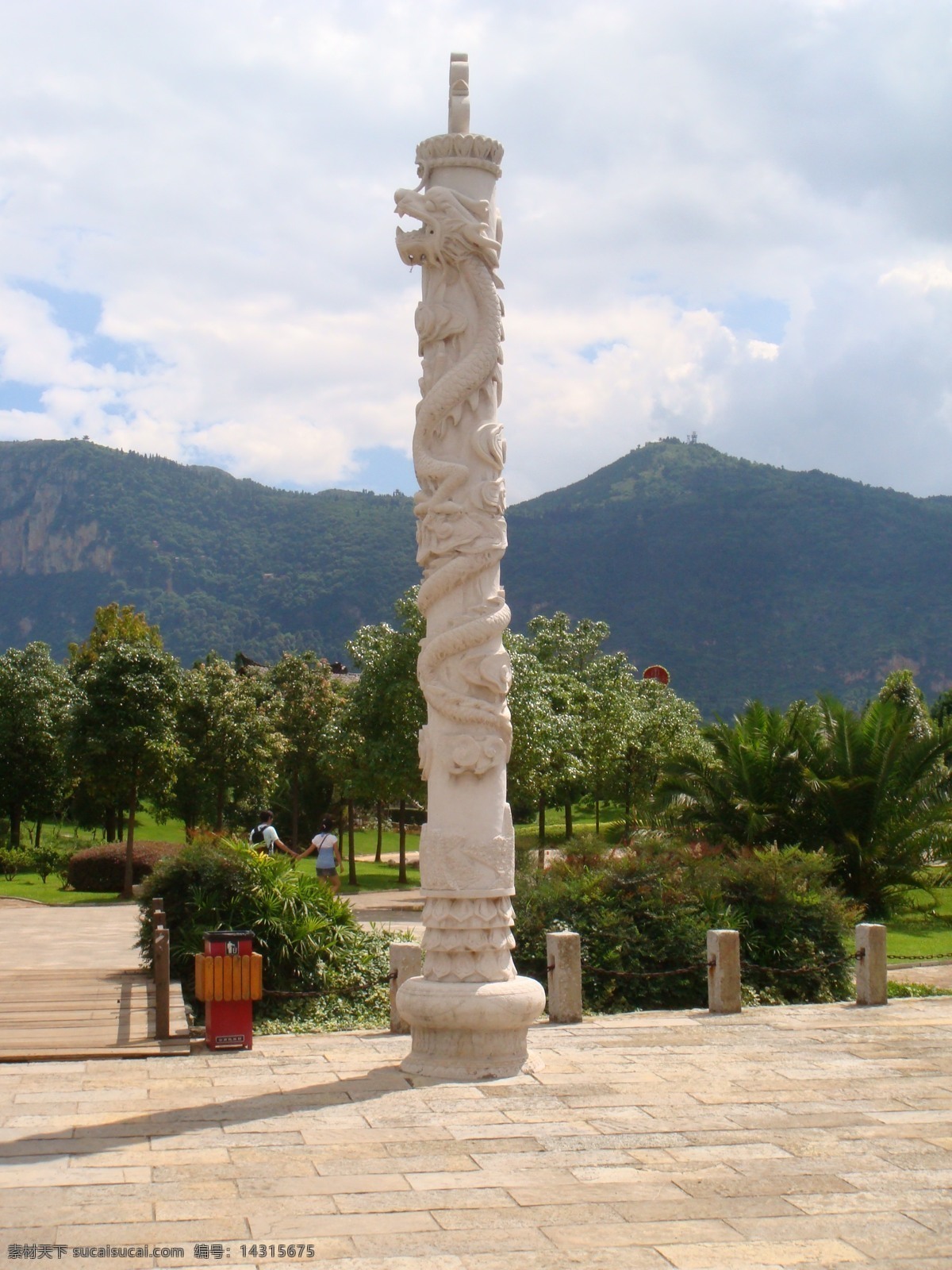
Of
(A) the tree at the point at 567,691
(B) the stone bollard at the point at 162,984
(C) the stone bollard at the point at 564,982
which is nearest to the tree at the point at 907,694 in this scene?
(A) the tree at the point at 567,691

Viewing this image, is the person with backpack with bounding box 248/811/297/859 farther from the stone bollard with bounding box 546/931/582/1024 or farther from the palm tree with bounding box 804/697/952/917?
the palm tree with bounding box 804/697/952/917

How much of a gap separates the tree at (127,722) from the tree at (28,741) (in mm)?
7233

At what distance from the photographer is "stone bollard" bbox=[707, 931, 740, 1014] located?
497 inches

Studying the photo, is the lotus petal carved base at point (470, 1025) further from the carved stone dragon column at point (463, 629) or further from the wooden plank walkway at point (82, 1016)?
the wooden plank walkway at point (82, 1016)

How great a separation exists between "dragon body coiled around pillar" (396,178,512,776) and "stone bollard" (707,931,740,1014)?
4.18m

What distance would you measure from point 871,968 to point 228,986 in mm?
6574

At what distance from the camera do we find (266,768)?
1308 inches

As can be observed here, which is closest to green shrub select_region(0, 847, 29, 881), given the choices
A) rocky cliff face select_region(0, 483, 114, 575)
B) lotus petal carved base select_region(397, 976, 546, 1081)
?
lotus petal carved base select_region(397, 976, 546, 1081)

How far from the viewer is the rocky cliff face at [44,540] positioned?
12900 cm

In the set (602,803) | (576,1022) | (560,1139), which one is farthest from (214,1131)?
(602,803)

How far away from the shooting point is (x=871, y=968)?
42.8ft

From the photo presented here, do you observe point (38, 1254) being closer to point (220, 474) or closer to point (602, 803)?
point (602, 803)

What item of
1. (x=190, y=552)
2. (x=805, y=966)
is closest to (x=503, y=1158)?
(x=805, y=966)

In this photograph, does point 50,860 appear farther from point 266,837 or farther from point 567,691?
point 266,837
